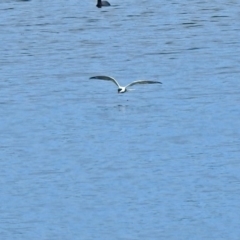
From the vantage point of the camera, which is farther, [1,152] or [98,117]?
[98,117]

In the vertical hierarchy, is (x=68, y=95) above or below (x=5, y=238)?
below

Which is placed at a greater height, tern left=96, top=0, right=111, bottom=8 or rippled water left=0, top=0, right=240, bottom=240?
rippled water left=0, top=0, right=240, bottom=240

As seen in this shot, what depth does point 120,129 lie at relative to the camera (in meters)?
32.5

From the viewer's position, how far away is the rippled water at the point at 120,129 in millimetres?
25516

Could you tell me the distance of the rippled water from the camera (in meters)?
25.5

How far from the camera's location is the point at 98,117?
1325 inches

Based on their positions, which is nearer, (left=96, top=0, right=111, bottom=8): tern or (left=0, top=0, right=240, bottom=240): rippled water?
(left=0, top=0, right=240, bottom=240): rippled water

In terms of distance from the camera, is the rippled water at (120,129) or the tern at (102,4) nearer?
the rippled water at (120,129)

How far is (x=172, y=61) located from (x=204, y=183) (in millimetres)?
14184

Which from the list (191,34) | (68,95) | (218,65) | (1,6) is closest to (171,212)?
(68,95)

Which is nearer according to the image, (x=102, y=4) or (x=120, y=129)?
(x=120, y=129)

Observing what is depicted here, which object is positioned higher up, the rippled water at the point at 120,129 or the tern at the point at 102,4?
the rippled water at the point at 120,129

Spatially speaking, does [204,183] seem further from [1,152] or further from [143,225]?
[1,152]

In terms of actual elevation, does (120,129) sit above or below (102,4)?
above
